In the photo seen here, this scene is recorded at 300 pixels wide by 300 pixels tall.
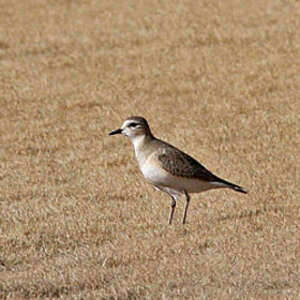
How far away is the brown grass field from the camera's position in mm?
9375

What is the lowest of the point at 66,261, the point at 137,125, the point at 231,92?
the point at 231,92

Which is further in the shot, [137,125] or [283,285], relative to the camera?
[137,125]

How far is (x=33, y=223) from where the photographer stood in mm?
11578

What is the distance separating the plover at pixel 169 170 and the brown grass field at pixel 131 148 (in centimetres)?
47

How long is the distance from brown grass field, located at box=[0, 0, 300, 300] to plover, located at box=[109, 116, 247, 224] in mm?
466

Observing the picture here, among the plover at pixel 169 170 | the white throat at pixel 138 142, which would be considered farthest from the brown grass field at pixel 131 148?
the white throat at pixel 138 142

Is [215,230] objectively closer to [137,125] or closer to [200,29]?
[137,125]

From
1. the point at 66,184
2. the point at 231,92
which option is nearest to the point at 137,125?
the point at 66,184

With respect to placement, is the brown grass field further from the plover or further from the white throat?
the white throat

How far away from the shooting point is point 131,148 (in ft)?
53.3

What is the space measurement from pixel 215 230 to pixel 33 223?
99.3 inches

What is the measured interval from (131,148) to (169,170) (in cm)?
507

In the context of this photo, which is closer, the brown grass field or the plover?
the brown grass field

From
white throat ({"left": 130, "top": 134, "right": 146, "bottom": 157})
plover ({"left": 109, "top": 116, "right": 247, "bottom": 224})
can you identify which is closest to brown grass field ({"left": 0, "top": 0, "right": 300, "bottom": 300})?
plover ({"left": 109, "top": 116, "right": 247, "bottom": 224})
